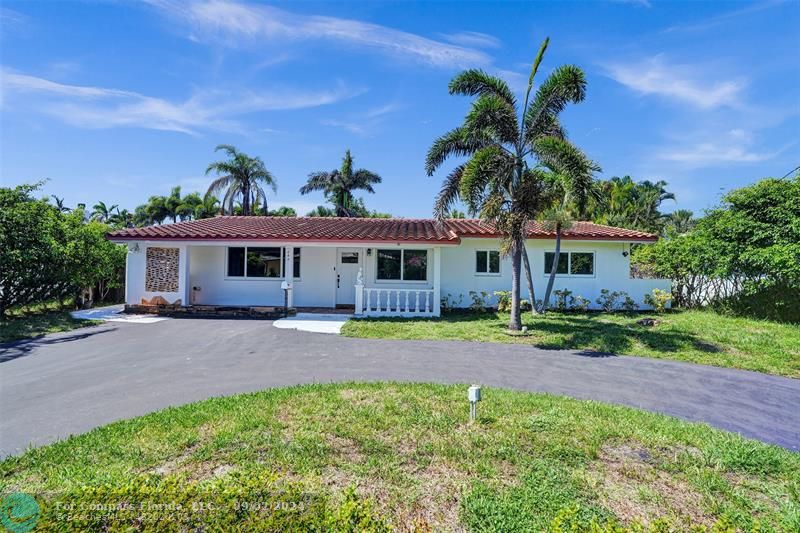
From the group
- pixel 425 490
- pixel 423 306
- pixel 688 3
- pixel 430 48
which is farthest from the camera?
pixel 423 306

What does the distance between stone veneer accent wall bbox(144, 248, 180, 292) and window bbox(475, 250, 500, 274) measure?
37.5ft

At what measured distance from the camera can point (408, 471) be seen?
3518 mm

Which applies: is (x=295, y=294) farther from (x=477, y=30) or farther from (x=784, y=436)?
(x=784, y=436)

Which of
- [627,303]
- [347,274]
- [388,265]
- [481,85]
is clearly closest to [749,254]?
[627,303]

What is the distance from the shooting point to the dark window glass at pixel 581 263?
615 inches

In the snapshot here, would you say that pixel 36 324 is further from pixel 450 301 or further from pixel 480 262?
pixel 480 262

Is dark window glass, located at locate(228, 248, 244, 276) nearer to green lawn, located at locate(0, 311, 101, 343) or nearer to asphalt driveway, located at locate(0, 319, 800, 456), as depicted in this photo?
green lawn, located at locate(0, 311, 101, 343)

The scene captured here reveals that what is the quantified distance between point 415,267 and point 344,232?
10.2 feet

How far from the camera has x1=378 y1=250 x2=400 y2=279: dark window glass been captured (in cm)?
1538

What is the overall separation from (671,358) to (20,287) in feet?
61.3

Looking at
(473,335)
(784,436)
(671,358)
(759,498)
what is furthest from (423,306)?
(759,498)

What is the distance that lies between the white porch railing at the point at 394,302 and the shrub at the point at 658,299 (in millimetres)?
8542

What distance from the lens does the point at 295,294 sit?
15406 millimetres

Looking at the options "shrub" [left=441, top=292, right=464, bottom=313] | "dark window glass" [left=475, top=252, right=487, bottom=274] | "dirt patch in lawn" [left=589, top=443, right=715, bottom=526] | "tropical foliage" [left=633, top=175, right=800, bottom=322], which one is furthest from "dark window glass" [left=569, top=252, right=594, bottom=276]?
"dirt patch in lawn" [left=589, top=443, right=715, bottom=526]
